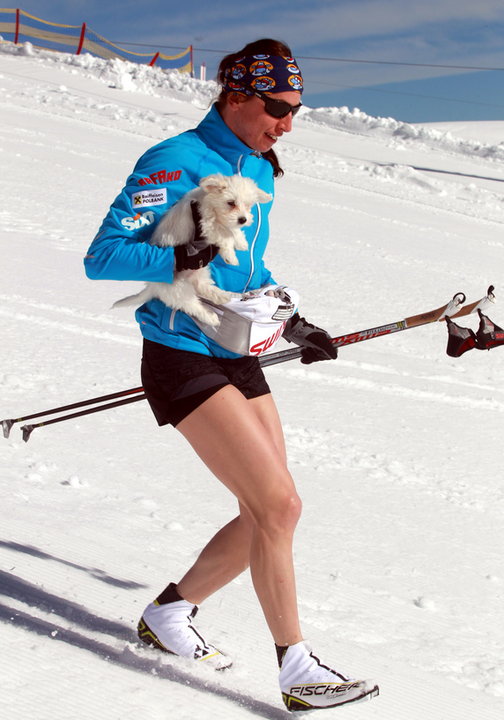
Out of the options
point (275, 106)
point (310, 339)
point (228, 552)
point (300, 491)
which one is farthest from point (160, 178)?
point (300, 491)

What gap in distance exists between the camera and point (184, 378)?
7.17ft

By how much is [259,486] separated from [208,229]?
0.66 meters

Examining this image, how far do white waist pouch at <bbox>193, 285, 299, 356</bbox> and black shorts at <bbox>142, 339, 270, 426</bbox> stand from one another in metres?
0.07

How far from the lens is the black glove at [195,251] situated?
84.3 inches

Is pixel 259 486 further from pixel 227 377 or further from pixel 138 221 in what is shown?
pixel 138 221

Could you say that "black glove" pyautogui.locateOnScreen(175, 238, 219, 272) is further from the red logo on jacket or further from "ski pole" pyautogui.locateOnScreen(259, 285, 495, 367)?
"ski pole" pyautogui.locateOnScreen(259, 285, 495, 367)

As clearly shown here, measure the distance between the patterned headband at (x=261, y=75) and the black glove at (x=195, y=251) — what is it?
14.9 inches

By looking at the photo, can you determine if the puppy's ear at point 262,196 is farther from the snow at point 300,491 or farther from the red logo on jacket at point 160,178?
the snow at point 300,491

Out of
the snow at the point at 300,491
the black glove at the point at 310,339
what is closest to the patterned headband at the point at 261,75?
the black glove at the point at 310,339

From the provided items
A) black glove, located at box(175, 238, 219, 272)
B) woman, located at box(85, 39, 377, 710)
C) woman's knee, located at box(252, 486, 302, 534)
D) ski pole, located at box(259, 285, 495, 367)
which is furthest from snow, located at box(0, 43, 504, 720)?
black glove, located at box(175, 238, 219, 272)

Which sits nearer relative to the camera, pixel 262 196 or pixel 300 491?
pixel 262 196

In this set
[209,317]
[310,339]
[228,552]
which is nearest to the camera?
[209,317]

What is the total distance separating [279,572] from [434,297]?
608cm

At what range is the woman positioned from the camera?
6.91ft
